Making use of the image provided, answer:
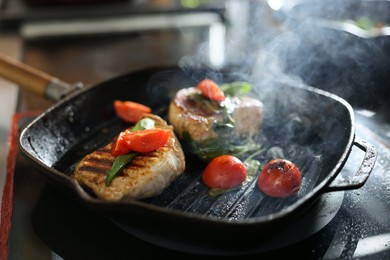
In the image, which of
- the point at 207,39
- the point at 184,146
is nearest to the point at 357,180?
the point at 184,146

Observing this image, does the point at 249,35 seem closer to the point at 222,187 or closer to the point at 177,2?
the point at 177,2

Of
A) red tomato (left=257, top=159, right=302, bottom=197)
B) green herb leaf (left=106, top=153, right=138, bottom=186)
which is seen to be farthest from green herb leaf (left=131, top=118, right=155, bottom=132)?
red tomato (left=257, top=159, right=302, bottom=197)

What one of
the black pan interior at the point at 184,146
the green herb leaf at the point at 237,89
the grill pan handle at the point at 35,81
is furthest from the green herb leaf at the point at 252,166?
the grill pan handle at the point at 35,81

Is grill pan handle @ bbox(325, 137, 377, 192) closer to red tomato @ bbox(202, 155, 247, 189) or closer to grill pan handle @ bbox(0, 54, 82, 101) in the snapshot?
red tomato @ bbox(202, 155, 247, 189)

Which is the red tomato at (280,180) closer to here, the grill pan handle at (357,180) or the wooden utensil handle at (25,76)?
the grill pan handle at (357,180)

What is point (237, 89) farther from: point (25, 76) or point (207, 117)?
point (25, 76)

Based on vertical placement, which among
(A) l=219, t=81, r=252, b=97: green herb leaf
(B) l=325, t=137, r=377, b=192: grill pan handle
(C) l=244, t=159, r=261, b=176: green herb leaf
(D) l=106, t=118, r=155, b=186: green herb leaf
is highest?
(A) l=219, t=81, r=252, b=97: green herb leaf

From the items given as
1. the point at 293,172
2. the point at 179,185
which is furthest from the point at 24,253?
the point at 293,172
